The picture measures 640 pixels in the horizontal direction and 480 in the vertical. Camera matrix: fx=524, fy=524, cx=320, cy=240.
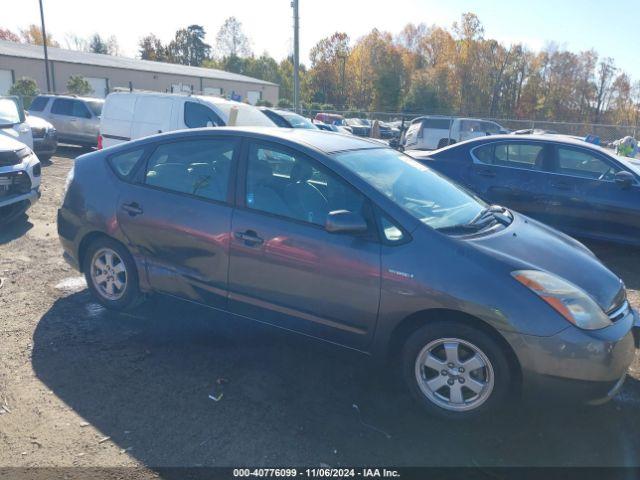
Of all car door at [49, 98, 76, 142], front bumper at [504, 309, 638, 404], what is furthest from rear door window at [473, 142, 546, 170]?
car door at [49, 98, 76, 142]

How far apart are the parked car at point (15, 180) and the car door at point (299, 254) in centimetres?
460

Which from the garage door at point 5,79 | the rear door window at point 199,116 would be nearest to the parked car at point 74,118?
the rear door window at point 199,116

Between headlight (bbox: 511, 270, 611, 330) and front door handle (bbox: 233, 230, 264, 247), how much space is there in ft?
5.45

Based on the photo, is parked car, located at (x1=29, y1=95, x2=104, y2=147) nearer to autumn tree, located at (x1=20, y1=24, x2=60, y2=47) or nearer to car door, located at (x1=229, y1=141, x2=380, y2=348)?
car door, located at (x1=229, y1=141, x2=380, y2=348)

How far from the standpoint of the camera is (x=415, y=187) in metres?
3.89

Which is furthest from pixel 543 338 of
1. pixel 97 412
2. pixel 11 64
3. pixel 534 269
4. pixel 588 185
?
pixel 11 64

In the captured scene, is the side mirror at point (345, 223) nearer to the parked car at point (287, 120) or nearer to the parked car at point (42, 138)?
the parked car at point (287, 120)

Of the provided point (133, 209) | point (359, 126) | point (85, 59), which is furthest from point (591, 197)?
point (85, 59)

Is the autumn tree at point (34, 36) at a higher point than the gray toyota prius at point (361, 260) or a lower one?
higher

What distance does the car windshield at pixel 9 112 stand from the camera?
9.39 metres

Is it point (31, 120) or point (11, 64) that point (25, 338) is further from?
point (11, 64)

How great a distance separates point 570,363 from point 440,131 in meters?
19.5

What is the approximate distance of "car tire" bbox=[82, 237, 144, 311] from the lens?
4348 millimetres

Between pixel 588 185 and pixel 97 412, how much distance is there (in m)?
6.42
